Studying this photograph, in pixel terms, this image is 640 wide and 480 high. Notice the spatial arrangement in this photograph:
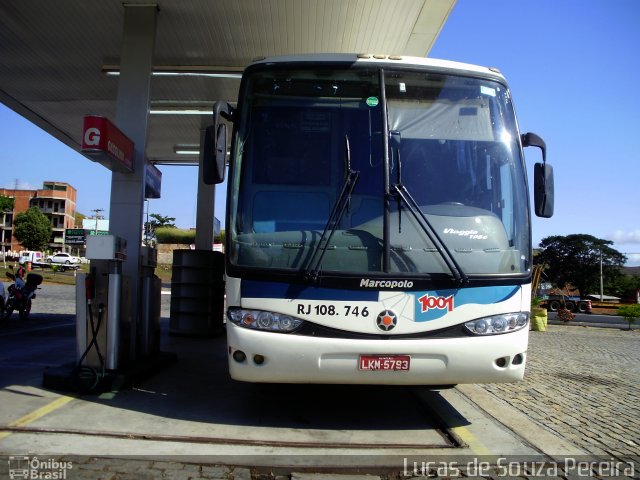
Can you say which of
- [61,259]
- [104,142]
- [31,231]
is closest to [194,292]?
[104,142]

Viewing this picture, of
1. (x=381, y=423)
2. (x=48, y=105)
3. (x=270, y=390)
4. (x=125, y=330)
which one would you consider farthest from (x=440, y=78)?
(x=48, y=105)

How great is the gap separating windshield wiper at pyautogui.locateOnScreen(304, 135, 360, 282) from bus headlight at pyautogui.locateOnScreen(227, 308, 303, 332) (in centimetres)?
40

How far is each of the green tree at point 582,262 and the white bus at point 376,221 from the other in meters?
76.8

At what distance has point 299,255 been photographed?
4891 millimetres

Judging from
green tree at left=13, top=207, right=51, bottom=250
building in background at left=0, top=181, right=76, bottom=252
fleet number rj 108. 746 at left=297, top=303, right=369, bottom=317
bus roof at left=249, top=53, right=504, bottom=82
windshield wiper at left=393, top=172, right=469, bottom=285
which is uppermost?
building in background at left=0, top=181, right=76, bottom=252

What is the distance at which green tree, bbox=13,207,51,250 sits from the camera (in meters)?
82.4

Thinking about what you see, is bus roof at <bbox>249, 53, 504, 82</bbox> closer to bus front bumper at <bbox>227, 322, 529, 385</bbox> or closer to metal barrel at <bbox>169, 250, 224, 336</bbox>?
bus front bumper at <bbox>227, 322, 529, 385</bbox>

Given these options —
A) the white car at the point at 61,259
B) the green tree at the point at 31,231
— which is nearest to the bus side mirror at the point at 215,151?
the white car at the point at 61,259

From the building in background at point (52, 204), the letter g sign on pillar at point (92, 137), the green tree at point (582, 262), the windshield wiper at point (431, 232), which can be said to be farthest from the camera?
→ the building in background at point (52, 204)

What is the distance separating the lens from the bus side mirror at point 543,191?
5785 millimetres

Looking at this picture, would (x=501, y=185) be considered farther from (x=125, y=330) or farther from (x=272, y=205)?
(x=125, y=330)

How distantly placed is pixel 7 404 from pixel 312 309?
129 inches

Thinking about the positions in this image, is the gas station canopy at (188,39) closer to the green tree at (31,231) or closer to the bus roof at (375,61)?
the bus roof at (375,61)

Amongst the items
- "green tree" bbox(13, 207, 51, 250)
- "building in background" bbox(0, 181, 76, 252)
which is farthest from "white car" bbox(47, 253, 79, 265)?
"building in background" bbox(0, 181, 76, 252)
